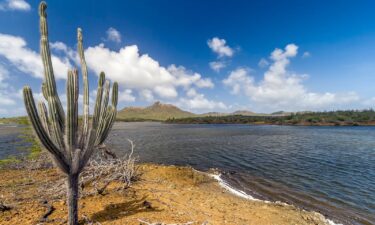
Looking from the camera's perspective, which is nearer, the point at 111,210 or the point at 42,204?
the point at 111,210

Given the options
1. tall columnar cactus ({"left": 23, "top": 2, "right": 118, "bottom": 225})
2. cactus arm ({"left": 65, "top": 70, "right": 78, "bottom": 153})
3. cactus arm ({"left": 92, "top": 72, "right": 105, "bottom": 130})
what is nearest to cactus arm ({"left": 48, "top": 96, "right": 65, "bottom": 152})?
tall columnar cactus ({"left": 23, "top": 2, "right": 118, "bottom": 225})

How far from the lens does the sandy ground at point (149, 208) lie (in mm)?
5547

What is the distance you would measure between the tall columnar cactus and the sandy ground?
1383mm

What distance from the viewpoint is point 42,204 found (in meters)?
6.38

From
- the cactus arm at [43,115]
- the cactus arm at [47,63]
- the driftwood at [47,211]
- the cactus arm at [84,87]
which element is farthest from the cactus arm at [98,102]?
the driftwood at [47,211]

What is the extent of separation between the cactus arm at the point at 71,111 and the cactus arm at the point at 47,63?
0.24m

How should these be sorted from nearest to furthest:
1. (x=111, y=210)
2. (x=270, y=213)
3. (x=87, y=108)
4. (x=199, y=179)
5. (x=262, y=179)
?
(x=87, y=108), (x=111, y=210), (x=270, y=213), (x=199, y=179), (x=262, y=179)

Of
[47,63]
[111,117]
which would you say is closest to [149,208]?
[111,117]

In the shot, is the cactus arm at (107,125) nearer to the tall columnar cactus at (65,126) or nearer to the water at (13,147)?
the tall columnar cactus at (65,126)

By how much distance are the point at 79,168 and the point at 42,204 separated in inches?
124

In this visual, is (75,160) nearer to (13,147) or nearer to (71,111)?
(71,111)

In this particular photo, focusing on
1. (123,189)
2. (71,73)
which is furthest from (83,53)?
(123,189)

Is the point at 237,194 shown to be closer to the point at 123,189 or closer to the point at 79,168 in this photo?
the point at 123,189

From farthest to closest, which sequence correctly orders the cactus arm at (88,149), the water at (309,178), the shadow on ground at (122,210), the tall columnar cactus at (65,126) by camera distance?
the water at (309,178)
the shadow on ground at (122,210)
the cactus arm at (88,149)
the tall columnar cactus at (65,126)
